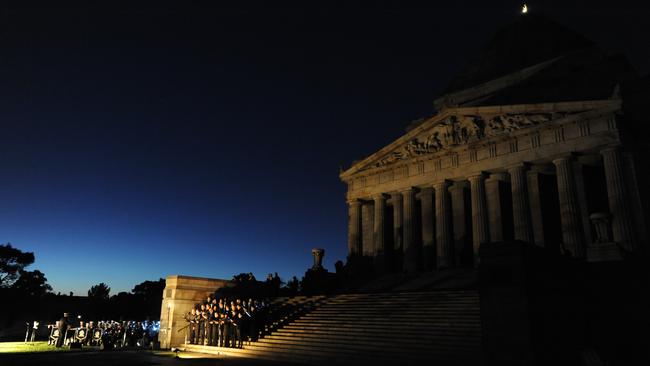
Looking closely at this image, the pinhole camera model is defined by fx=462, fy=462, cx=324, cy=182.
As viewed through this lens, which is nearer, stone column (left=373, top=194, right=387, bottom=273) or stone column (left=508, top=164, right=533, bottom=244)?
stone column (left=508, top=164, right=533, bottom=244)

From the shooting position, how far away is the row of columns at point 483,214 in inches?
909

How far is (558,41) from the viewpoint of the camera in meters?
40.8

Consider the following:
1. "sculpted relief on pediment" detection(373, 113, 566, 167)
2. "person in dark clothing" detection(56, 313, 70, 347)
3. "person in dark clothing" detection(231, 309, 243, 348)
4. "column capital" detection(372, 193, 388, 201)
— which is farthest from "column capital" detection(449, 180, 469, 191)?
"person in dark clothing" detection(56, 313, 70, 347)

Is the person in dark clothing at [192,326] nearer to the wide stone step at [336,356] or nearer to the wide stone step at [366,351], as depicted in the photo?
the wide stone step at [336,356]

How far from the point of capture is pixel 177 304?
23.2 meters

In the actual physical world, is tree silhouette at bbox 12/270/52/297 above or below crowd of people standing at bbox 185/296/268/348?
above

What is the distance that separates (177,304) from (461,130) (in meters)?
19.4

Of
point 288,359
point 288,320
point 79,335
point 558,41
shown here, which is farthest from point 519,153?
point 79,335

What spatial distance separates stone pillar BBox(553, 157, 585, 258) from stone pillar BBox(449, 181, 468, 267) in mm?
5823

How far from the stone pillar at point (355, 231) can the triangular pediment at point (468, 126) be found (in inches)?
133

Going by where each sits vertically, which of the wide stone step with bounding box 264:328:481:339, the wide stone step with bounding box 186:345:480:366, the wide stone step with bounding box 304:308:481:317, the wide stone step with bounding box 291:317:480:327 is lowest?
the wide stone step with bounding box 186:345:480:366

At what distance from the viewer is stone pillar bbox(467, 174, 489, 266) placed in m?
27.1

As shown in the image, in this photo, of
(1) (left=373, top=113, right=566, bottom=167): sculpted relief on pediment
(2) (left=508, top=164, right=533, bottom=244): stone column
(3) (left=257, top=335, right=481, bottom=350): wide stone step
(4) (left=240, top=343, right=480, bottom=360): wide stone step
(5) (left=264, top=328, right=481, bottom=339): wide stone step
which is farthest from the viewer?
(1) (left=373, top=113, right=566, bottom=167): sculpted relief on pediment

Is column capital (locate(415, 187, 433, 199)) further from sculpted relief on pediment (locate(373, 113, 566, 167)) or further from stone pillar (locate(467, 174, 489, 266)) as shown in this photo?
stone pillar (locate(467, 174, 489, 266))
